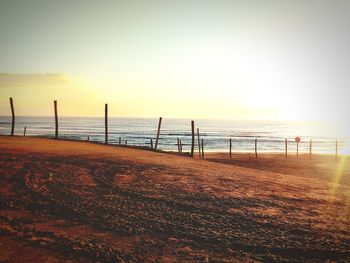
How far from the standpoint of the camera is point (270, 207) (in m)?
7.24

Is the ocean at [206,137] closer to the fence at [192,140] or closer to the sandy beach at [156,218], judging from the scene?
the fence at [192,140]

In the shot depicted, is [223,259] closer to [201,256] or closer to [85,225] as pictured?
[201,256]

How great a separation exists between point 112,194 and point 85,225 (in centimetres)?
194

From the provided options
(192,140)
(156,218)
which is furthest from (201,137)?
(156,218)

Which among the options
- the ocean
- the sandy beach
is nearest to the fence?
the ocean

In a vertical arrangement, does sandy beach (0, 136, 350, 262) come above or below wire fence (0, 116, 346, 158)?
above

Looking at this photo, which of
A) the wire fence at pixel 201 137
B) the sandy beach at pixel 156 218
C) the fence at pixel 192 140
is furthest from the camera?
the wire fence at pixel 201 137

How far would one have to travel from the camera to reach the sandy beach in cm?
449

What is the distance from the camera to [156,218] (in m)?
5.86

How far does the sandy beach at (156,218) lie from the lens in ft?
14.7

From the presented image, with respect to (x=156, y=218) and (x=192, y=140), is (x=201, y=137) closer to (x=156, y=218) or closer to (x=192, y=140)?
(x=192, y=140)

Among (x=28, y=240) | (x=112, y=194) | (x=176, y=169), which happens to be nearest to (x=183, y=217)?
(x=112, y=194)

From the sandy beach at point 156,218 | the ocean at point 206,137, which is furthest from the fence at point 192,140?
the sandy beach at point 156,218

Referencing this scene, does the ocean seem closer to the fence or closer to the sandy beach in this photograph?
the fence
